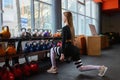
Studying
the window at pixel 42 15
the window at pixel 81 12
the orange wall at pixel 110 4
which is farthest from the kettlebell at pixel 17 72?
the orange wall at pixel 110 4

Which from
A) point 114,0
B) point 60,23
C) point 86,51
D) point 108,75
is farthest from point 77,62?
point 114,0

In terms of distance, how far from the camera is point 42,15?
786 centimetres

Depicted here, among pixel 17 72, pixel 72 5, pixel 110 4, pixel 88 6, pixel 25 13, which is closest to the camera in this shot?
pixel 17 72

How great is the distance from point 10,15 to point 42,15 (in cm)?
215

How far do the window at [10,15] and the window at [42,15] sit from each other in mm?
1352

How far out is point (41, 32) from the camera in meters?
5.73

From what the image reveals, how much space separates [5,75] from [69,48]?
4.68 ft

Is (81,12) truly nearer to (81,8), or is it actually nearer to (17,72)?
(81,8)

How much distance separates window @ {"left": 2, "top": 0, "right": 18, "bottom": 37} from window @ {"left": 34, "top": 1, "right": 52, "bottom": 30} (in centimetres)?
135

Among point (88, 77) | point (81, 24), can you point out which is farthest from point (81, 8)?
point (88, 77)

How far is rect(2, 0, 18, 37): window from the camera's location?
5.64 meters

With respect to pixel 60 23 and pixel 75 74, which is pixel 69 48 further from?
pixel 60 23

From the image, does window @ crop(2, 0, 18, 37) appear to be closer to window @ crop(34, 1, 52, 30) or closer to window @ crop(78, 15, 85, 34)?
window @ crop(34, 1, 52, 30)

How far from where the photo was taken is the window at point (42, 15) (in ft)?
24.3
